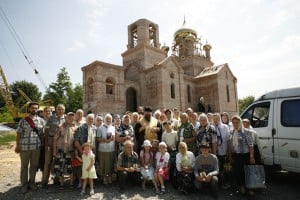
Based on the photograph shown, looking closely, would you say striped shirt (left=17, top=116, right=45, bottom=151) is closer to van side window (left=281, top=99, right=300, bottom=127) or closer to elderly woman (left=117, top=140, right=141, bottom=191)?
elderly woman (left=117, top=140, right=141, bottom=191)

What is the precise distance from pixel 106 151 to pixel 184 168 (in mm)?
2117

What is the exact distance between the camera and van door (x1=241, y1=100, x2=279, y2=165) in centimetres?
534

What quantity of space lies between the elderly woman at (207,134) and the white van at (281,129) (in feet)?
4.44

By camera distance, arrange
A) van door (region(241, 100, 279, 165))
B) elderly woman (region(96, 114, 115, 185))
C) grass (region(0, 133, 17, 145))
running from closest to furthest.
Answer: van door (region(241, 100, 279, 165)) < elderly woman (region(96, 114, 115, 185)) < grass (region(0, 133, 17, 145))

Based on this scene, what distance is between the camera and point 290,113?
5078 mm

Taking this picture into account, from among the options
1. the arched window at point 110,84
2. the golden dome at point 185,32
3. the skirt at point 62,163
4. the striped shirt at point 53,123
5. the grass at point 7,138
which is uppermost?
the golden dome at point 185,32

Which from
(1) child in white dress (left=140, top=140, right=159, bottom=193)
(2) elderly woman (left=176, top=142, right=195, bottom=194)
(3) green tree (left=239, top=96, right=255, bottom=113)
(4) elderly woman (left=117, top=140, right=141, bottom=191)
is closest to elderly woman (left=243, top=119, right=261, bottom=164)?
(2) elderly woman (left=176, top=142, right=195, bottom=194)

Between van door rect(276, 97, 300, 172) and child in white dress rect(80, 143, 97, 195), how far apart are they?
4.59 m

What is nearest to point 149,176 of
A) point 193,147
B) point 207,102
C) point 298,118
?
A: point 193,147

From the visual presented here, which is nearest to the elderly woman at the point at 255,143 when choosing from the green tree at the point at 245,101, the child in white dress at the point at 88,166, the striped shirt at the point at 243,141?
the striped shirt at the point at 243,141

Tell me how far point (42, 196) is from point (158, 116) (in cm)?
380

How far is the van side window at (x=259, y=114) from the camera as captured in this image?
18.6ft

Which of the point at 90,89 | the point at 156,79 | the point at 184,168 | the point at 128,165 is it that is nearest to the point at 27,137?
the point at 128,165

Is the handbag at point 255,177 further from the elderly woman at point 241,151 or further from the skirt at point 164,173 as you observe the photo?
the skirt at point 164,173
